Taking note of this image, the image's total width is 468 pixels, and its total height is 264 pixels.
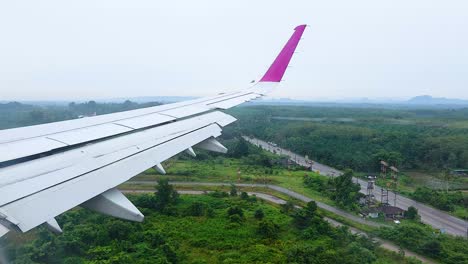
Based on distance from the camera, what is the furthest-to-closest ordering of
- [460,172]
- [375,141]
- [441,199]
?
1. [375,141]
2. [460,172]
3. [441,199]

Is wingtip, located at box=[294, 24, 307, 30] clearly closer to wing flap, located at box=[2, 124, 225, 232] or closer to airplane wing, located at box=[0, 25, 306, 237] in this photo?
airplane wing, located at box=[0, 25, 306, 237]

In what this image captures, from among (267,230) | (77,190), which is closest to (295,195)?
(267,230)

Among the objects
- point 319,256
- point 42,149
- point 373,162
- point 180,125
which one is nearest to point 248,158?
point 373,162

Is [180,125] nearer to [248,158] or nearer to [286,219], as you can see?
[286,219]

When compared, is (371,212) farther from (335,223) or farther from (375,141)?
(375,141)

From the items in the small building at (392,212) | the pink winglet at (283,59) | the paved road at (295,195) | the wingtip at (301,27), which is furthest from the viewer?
the small building at (392,212)

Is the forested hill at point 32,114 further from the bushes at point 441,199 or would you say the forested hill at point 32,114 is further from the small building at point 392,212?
the bushes at point 441,199

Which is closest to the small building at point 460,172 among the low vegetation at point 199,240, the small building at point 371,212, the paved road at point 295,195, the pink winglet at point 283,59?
the small building at point 371,212
